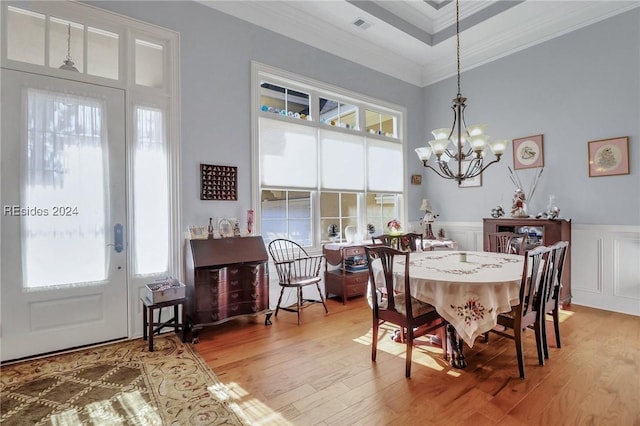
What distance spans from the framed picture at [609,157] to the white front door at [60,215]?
17.6ft

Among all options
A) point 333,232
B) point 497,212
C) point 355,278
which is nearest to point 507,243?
point 497,212

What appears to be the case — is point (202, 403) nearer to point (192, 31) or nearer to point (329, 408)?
point (329, 408)

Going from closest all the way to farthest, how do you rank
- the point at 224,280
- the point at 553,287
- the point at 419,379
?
the point at 419,379 < the point at 553,287 < the point at 224,280

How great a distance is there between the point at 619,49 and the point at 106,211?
19.4ft

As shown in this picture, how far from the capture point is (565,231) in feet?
12.9

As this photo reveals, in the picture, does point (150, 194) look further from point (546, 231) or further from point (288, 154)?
point (546, 231)

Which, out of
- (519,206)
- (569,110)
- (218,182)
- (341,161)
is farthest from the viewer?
(341,161)

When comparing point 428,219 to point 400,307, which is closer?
point 400,307

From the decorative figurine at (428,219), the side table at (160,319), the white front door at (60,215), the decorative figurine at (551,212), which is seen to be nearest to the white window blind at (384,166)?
the decorative figurine at (428,219)

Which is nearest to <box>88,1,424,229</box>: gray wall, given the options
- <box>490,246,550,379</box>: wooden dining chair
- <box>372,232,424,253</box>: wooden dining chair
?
<box>372,232,424,253</box>: wooden dining chair

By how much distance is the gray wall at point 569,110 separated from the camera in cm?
370

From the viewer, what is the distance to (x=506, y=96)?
4742 mm

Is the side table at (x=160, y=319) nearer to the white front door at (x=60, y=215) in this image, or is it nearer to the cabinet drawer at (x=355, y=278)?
the white front door at (x=60, y=215)

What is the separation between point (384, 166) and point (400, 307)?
3.28 metres
